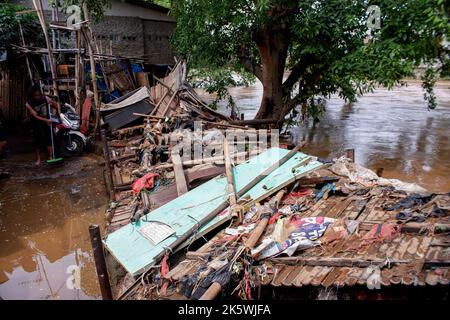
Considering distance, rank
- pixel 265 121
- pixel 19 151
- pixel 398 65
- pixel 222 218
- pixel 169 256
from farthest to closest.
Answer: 1. pixel 265 121
2. pixel 19 151
3. pixel 398 65
4. pixel 222 218
5. pixel 169 256

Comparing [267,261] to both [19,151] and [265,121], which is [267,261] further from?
[19,151]

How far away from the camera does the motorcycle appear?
944 cm

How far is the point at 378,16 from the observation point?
790cm

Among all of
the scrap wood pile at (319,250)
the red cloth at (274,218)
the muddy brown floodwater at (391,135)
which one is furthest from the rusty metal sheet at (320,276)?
the muddy brown floodwater at (391,135)

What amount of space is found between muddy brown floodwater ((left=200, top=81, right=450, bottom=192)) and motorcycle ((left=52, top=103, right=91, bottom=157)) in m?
7.71

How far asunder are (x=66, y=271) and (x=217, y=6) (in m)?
7.51

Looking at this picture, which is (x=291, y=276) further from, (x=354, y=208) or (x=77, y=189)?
(x=77, y=189)

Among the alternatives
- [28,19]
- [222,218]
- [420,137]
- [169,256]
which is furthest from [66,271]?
[420,137]

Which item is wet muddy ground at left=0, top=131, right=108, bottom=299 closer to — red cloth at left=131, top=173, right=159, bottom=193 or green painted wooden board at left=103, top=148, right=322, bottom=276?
green painted wooden board at left=103, top=148, right=322, bottom=276

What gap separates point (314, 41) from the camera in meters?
9.00

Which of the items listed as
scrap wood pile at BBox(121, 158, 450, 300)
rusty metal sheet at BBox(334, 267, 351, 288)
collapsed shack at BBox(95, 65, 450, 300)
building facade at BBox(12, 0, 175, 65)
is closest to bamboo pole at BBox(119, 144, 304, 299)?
collapsed shack at BBox(95, 65, 450, 300)

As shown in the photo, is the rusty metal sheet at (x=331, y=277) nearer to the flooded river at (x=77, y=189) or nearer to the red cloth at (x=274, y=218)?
the red cloth at (x=274, y=218)

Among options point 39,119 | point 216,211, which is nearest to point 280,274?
point 216,211

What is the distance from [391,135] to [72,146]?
12.4 meters
